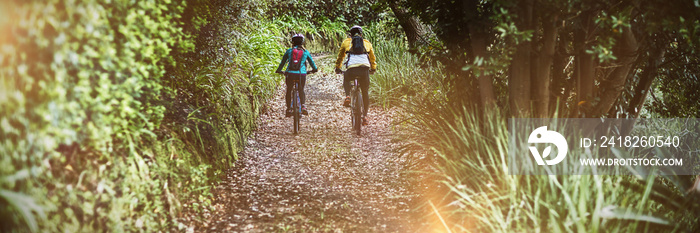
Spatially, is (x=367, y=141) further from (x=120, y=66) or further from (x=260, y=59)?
(x=120, y=66)

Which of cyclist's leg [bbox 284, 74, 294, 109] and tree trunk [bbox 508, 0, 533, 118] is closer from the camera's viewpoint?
tree trunk [bbox 508, 0, 533, 118]

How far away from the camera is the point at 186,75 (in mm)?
5559

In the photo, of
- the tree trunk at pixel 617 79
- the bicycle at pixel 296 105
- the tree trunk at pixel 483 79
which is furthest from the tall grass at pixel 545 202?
the bicycle at pixel 296 105

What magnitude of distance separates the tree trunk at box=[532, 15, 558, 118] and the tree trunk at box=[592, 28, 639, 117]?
69 centimetres

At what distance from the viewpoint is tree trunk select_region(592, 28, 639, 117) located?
4.52 metres

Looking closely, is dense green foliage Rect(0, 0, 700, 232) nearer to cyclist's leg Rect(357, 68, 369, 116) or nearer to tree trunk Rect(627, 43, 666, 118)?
tree trunk Rect(627, 43, 666, 118)

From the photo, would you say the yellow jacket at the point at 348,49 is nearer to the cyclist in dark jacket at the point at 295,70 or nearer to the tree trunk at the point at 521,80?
the cyclist in dark jacket at the point at 295,70

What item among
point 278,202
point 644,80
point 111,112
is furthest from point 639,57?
point 111,112

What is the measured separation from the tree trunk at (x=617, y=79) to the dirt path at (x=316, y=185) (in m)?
1.94

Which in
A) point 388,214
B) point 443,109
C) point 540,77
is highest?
point 540,77

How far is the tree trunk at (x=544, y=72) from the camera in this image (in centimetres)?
421

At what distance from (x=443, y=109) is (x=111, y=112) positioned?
3.40 metres

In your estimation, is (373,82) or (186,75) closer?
(186,75)

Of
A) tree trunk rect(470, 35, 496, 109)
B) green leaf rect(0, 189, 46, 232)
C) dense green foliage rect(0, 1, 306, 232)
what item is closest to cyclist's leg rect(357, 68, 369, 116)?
dense green foliage rect(0, 1, 306, 232)
